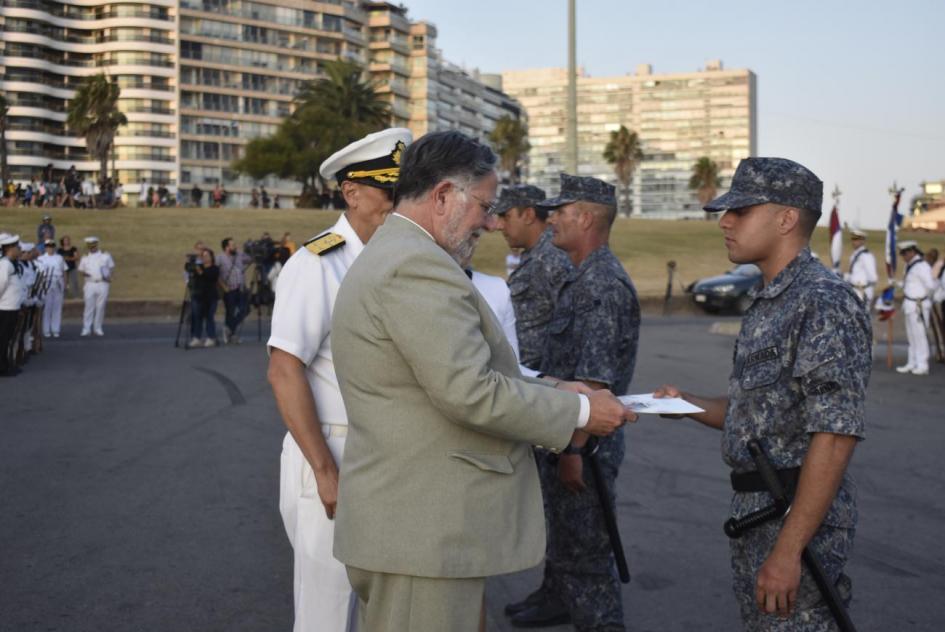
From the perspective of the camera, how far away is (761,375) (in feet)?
10.5

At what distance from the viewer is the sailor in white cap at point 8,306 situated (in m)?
15.2

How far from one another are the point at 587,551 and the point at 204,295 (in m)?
15.9

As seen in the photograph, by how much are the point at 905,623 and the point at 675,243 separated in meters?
58.8

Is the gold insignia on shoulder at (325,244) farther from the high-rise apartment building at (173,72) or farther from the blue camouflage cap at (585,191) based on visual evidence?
the high-rise apartment building at (173,72)

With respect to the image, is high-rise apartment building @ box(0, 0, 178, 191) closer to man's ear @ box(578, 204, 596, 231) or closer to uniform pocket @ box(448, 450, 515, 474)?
man's ear @ box(578, 204, 596, 231)

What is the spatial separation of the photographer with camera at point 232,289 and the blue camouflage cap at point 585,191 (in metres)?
16.1

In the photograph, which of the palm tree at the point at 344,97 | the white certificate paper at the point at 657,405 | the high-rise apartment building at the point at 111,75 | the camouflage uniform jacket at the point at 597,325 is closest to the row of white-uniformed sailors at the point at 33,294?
the camouflage uniform jacket at the point at 597,325

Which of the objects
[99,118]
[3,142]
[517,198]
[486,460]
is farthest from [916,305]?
[3,142]

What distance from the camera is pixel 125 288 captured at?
121 ft

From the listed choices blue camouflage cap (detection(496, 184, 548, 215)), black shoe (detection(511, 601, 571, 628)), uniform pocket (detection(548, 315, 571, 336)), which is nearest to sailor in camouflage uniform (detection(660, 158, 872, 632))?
uniform pocket (detection(548, 315, 571, 336))

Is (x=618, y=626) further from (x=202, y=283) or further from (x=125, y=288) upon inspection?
(x=125, y=288)

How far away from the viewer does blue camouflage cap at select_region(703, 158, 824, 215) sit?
10.9ft

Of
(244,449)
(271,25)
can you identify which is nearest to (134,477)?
(244,449)

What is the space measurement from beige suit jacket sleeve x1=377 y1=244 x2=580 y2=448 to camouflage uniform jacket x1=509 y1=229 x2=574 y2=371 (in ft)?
8.20
